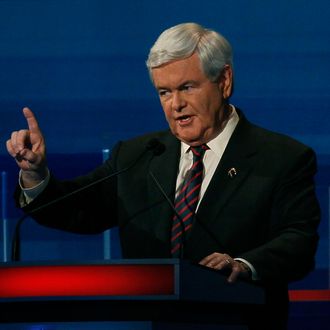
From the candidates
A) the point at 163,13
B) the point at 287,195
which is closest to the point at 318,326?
the point at 287,195

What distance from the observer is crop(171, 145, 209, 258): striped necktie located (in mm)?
2471

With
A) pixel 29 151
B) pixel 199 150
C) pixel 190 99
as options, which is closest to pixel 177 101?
pixel 190 99

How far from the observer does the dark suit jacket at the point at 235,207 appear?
2410 millimetres

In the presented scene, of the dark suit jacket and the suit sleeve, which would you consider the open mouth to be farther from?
the suit sleeve

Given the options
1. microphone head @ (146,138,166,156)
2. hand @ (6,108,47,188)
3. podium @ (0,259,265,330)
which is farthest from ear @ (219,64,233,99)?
podium @ (0,259,265,330)

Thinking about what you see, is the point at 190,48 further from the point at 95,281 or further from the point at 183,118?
the point at 95,281

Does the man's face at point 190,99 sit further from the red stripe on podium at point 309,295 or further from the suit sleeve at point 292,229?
the red stripe on podium at point 309,295

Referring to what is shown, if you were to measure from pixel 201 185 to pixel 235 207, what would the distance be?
0.11 metres

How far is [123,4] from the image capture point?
3.49 meters

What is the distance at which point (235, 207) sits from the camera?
2.49 metres

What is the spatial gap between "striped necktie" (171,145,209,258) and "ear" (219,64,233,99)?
0.21 meters

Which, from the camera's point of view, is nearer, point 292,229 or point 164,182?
point 292,229

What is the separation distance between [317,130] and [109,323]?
178 cm

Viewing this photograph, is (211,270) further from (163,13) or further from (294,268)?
(163,13)
